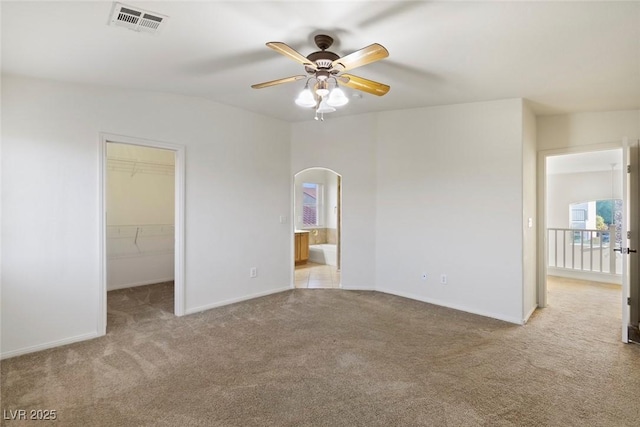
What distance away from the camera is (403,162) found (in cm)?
469

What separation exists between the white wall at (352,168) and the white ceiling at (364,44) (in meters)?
1.45

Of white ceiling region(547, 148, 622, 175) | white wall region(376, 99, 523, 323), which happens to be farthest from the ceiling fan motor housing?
white ceiling region(547, 148, 622, 175)

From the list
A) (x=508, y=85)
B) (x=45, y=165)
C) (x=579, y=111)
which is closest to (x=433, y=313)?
(x=508, y=85)

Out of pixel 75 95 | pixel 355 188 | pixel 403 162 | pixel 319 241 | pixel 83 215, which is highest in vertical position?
pixel 75 95

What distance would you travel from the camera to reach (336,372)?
2.59 metres

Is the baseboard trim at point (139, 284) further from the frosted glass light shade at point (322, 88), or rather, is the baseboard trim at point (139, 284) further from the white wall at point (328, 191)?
the frosted glass light shade at point (322, 88)

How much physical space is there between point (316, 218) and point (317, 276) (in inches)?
113

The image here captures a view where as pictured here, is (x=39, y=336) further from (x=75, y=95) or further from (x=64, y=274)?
(x=75, y=95)

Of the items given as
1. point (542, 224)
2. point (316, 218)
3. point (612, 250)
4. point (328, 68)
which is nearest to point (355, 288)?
point (542, 224)

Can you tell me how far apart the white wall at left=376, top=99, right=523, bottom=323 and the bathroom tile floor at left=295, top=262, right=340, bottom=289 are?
98 centimetres

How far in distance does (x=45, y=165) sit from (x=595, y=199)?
33.6 feet

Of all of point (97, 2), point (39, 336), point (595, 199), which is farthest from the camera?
point (595, 199)

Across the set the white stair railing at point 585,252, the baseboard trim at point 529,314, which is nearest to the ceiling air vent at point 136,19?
the baseboard trim at point 529,314

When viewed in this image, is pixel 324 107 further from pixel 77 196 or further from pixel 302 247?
pixel 302 247
